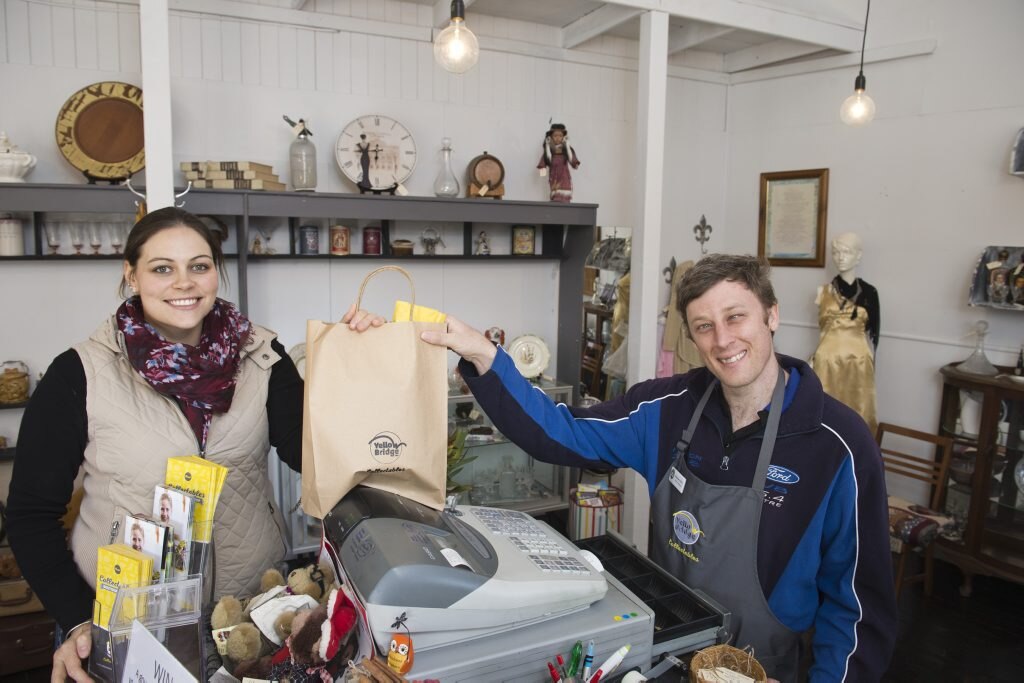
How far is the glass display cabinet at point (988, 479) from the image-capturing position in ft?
10.8

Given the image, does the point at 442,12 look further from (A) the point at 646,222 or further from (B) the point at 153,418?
(B) the point at 153,418

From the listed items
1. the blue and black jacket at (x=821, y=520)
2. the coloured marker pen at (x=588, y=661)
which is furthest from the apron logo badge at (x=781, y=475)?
the coloured marker pen at (x=588, y=661)

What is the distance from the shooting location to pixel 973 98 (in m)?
3.67

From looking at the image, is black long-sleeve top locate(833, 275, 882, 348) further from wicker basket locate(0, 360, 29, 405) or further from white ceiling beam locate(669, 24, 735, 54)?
wicker basket locate(0, 360, 29, 405)

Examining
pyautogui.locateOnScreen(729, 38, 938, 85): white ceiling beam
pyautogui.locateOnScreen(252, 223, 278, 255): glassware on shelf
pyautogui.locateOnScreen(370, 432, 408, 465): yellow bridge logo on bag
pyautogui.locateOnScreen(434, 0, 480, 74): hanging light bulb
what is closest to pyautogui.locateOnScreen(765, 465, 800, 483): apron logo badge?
pyautogui.locateOnScreen(370, 432, 408, 465): yellow bridge logo on bag

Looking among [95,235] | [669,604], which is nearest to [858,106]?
[669,604]

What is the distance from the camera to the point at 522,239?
3.95 m

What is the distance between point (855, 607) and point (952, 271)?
3.16m

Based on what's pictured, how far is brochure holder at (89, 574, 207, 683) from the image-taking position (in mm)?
918

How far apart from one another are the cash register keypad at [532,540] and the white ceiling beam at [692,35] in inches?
140

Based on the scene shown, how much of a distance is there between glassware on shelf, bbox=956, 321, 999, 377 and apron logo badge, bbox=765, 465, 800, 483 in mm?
2769

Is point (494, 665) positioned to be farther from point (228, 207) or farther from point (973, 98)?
point (973, 98)

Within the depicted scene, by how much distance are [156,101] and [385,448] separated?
6.83ft

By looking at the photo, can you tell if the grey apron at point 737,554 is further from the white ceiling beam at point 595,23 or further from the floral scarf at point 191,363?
the white ceiling beam at point 595,23
